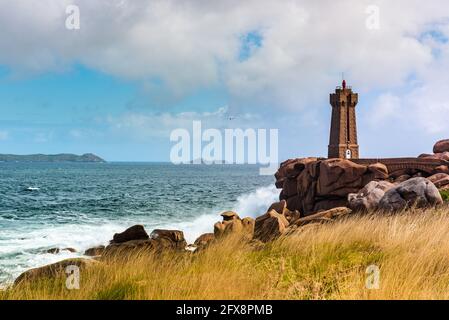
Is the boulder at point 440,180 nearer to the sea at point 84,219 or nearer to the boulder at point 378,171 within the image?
the boulder at point 378,171

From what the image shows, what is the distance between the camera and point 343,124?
181 ft

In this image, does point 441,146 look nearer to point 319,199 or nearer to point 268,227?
point 319,199

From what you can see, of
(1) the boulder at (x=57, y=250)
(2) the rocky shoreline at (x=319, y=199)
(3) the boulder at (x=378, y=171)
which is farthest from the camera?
(3) the boulder at (x=378, y=171)

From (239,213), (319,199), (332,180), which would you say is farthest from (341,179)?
(239,213)

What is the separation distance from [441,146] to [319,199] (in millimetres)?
14053

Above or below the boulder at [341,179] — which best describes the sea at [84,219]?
below

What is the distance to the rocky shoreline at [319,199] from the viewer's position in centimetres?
1628

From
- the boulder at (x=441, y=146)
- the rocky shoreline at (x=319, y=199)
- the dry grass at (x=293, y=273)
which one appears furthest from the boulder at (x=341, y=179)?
the dry grass at (x=293, y=273)

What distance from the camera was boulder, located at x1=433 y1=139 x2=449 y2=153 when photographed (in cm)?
4406

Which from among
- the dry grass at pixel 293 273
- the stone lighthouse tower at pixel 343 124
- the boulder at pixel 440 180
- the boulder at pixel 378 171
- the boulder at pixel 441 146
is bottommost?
the dry grass at pixel 293 273

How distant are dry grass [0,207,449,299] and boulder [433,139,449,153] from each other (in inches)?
1517

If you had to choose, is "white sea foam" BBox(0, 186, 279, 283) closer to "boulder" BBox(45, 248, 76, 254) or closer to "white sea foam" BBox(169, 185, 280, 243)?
"white sea foam" BBox(169, 185, 280, 243)
